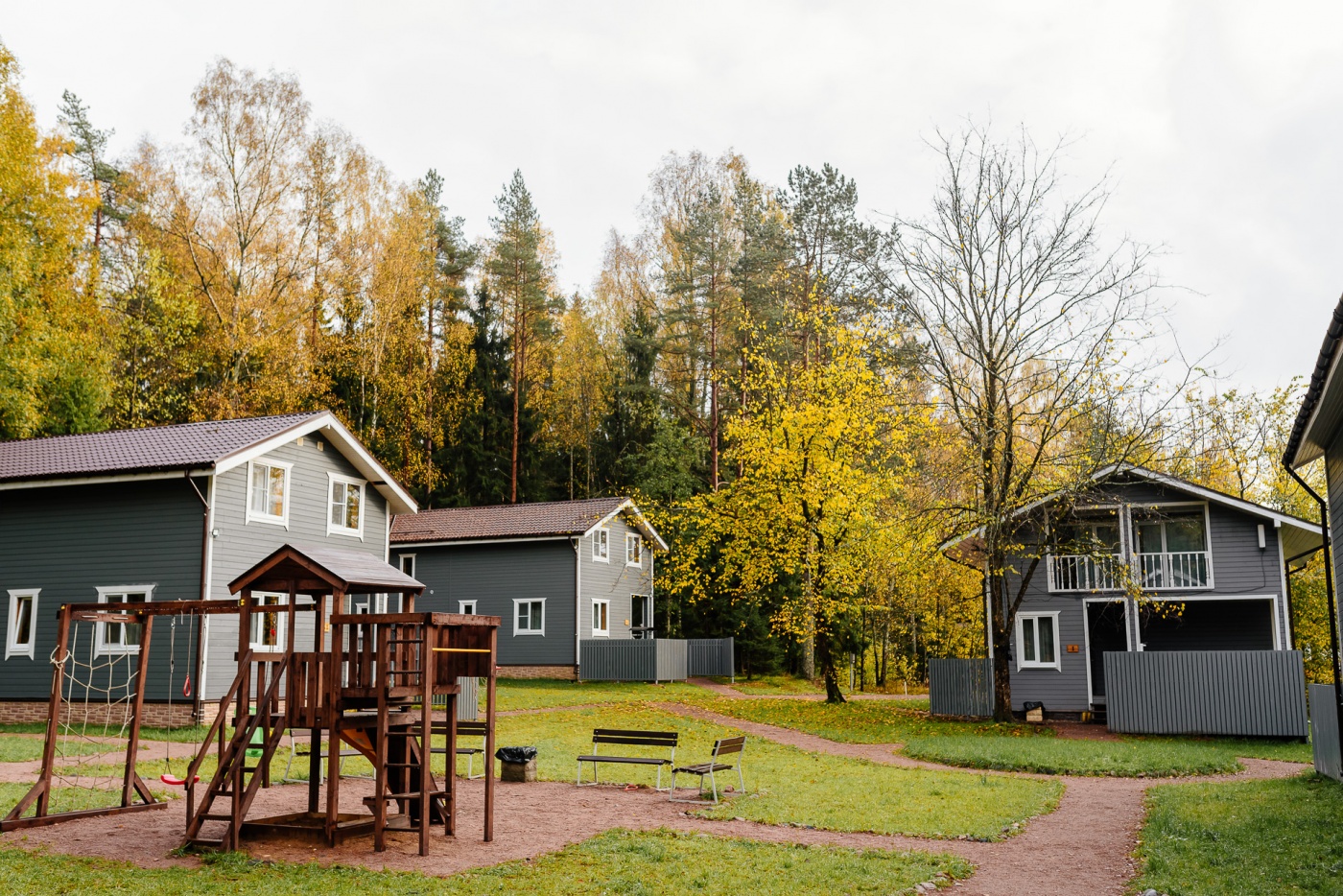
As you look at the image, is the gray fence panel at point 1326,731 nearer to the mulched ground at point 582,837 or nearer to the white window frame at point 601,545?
the mulched ground at point 582,837

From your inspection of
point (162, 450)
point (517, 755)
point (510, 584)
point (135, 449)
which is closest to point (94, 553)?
point (135, 449)

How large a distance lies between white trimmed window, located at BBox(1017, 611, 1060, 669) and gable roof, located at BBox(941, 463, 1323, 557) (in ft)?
9.37

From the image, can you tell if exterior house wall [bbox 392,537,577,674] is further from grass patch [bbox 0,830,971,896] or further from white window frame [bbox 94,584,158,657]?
grass patch [bbox 0,830,971,896]

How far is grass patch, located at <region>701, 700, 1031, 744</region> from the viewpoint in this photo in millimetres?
22516

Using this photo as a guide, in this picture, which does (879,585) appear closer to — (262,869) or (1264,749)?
(1264,749)

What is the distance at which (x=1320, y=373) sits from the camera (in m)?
10.1

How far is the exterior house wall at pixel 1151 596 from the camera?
82.3ft

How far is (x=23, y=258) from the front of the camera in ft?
95.7

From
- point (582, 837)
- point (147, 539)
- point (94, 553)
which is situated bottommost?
point (582, 837)

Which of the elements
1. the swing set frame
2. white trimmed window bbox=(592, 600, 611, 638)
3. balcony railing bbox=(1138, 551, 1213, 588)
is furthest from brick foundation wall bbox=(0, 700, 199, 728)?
balcony railing bbox=(1138, 551, 1213, 588)

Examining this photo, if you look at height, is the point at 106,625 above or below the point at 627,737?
above

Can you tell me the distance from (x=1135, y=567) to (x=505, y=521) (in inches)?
797

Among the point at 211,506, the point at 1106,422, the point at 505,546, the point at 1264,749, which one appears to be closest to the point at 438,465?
the point at 505,546

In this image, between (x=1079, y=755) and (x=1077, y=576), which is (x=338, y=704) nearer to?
(x=1079, y=755)
